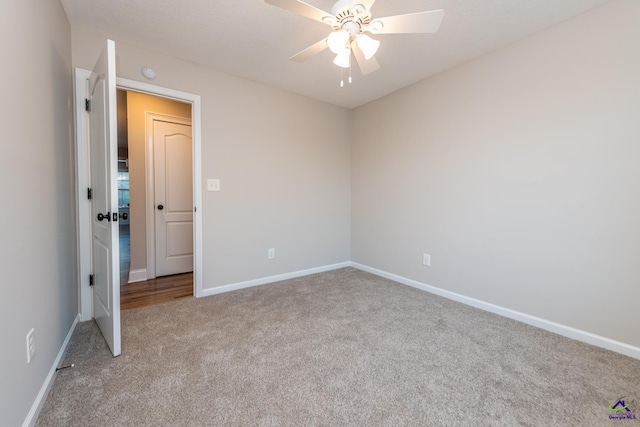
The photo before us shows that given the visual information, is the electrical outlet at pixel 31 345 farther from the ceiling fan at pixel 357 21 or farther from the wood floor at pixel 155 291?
the ceiling fan at pixel 357 21

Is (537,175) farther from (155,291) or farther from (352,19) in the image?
(155,291)

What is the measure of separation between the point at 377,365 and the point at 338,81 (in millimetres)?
2773

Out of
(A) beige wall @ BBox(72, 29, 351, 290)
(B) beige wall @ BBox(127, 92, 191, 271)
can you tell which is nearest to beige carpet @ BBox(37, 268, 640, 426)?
(A) beige wall @ BBox(72, 29, 351, 290)

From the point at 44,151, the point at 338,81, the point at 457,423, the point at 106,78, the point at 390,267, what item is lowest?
the point at 457,423

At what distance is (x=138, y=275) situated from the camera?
3.43m

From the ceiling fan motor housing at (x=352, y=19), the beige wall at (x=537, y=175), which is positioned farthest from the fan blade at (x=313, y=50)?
the beige wall at (x=537, y=175)

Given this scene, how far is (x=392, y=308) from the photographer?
256 cm

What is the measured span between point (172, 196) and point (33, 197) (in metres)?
2.38

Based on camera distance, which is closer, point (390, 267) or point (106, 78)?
point (106, 78)

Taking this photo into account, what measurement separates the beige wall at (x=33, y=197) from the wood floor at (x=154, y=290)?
0.75 metres

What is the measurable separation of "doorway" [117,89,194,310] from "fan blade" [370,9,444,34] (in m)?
2.54

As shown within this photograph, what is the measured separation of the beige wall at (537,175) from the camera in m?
1.81

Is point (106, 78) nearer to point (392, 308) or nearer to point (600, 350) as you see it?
point (392, 308)

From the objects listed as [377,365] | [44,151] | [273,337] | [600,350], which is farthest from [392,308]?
[44,151]
